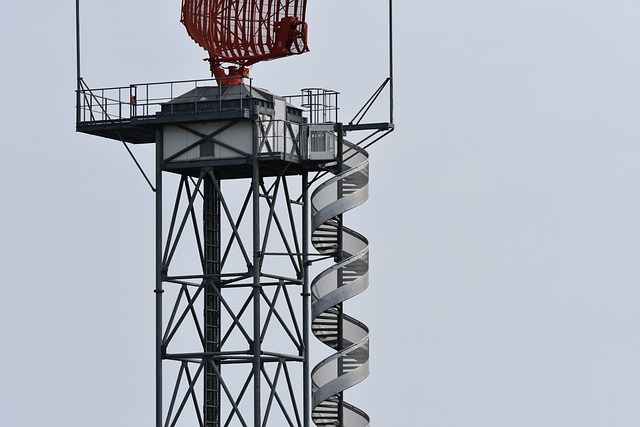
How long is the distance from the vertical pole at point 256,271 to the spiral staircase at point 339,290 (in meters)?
2.48

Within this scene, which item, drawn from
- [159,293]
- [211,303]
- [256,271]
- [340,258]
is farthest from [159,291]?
[340,258]

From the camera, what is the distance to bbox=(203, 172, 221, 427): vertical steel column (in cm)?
12975

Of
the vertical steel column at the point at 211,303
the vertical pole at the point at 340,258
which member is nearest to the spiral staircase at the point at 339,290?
the vertical pole at the point at 340,258

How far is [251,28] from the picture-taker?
421ft

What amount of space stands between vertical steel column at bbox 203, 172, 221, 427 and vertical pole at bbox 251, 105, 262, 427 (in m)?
2.56

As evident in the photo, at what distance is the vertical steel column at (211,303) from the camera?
12975 centimetres

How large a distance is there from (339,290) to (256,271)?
3.44 m

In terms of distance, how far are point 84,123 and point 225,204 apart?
22.0 ft

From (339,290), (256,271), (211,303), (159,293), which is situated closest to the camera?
(256,271)

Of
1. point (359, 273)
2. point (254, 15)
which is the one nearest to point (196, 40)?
point (254, 15)

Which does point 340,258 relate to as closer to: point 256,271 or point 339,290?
point 339,290

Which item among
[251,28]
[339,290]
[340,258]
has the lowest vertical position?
[339,290]

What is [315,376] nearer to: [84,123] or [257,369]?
[257,369]

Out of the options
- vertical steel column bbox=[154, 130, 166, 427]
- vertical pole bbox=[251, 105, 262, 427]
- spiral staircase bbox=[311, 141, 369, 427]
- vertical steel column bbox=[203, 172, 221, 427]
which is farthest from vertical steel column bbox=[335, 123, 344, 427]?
vertical steel column bbox=[154, 130, 166, 427]
